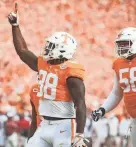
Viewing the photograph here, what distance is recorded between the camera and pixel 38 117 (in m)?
4.80

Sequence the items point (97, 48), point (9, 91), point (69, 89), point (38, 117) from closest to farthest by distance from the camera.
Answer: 1. point (69, 89)
2. point (38, 117)
3. point (9, 91)
4. point (97, 48)

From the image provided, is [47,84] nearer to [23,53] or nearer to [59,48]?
[59,48]

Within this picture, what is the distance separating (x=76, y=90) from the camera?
438cm

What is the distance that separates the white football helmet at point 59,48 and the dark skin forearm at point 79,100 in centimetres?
27

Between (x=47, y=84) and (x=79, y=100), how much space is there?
332mm

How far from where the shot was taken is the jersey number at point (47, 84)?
180 inches

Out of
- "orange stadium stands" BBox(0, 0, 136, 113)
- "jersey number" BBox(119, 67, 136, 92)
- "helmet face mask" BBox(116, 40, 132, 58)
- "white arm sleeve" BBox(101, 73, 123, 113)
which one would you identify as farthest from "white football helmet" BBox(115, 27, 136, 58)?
"orange stadium stands" BBox(0, 0, 136, 113)

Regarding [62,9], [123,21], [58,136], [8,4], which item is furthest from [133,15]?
[58,136]

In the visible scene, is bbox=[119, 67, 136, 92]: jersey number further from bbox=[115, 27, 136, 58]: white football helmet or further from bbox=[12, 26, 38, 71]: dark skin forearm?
bbox=[12, 26, 38, 71]: dark skin forearm

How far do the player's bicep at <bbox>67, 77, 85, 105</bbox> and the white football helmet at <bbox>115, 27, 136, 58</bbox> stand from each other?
0.60m

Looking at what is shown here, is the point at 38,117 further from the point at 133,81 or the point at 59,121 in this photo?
the point at 133,81

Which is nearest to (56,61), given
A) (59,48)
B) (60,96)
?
(59,48)

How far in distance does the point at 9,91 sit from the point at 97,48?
119 centimetres

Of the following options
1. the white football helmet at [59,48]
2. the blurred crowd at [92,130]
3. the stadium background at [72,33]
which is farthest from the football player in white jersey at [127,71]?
the stadium background at [72,33]
